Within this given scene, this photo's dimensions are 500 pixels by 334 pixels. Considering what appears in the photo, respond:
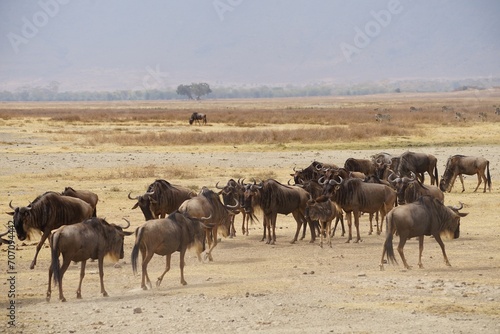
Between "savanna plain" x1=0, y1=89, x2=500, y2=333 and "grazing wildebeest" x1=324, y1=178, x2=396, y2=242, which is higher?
"grazing wildebeest" x1=324, y1=178, x2=396, y2=242

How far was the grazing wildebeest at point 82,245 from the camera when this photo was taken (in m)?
12.3

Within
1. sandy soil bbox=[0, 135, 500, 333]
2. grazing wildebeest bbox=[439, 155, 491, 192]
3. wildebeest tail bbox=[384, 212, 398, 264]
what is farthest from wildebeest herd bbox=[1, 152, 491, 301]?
grazing wildebeest bbox=[439, 155, 491, 192]

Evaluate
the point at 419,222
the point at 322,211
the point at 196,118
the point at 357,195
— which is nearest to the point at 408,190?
the point at 357,195

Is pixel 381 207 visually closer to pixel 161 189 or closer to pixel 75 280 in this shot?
pixel 161 189

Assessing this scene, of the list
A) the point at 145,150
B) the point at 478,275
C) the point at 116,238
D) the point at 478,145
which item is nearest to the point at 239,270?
the point at 116,238

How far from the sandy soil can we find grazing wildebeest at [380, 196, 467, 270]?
386 millimetres

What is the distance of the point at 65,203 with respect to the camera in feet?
51.4

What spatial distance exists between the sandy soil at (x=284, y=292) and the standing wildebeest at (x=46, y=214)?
63cm

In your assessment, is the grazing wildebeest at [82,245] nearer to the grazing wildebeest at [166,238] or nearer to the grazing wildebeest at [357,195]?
the grazing wildebeest at [166,238]

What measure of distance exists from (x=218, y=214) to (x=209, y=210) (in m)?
0.36

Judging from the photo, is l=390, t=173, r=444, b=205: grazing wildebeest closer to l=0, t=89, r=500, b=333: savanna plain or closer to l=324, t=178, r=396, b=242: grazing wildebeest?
l=324, t=178, r=396, b=242: grazing wildebeest

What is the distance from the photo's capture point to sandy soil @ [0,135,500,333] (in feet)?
35.9

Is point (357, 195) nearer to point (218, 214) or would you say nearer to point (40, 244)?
point (218, 214)

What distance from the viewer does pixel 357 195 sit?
17.8 metres
